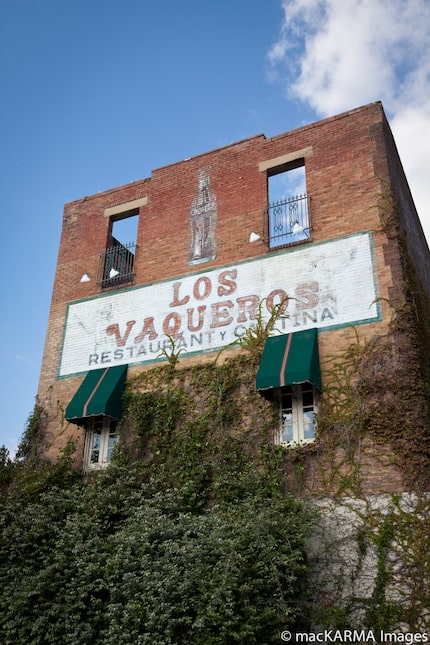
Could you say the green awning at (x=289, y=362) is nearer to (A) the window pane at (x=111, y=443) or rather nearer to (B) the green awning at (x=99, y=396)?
(B) the green awning at (x=99, y=396)

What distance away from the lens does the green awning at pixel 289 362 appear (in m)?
10.8

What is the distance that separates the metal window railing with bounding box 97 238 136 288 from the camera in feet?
49.1

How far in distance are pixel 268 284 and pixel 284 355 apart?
188 centimetres

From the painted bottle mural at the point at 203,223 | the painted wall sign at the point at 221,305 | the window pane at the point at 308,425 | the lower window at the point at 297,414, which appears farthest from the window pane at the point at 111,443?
the window pane at the point at 308,425

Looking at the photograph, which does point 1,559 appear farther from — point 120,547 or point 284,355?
point 284,355

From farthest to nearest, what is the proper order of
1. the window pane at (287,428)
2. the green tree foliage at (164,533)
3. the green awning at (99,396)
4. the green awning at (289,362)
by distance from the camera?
1. the green awning at (99,396)
2. the window pane at (287,428)
3. the green awning at (289,362)
4. the green tree foliage at (164,533)

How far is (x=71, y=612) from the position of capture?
9.30 m

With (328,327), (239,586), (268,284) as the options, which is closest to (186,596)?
(239,586)

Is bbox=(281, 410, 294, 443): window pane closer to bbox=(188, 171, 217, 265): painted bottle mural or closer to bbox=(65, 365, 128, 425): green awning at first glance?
bbox=(65, 365, 128, 425): green awning

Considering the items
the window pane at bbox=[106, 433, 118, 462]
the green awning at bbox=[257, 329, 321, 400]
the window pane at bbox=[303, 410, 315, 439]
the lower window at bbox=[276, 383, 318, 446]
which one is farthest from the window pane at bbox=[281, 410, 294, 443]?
the window pane at bbox=[106, 433, 118, 462]

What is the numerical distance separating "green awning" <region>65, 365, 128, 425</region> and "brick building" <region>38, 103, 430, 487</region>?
3 centimetres

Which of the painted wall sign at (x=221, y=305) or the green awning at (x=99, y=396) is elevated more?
the painted wall sign at (x=221, y=305)

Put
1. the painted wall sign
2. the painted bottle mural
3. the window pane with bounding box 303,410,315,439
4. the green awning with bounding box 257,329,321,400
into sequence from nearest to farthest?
the green awning with bounding box 257,329,321,400
the window pane with bounding box 303,410,315,439
the painted wall sign
the painted bottle mural

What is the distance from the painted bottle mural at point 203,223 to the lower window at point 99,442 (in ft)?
12.8
